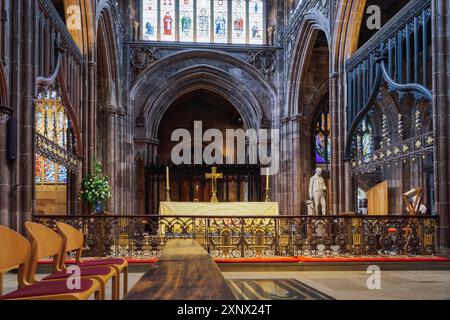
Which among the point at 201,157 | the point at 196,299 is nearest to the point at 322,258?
the point at 196,299

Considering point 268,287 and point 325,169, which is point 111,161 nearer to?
point 325,169

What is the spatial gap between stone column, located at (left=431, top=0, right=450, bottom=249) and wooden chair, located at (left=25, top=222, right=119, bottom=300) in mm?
7071

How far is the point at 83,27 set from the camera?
15109 millimetres

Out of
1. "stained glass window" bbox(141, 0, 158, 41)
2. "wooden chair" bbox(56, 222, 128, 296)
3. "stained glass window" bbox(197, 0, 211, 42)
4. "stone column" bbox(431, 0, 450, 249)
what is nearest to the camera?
"wooden chair" bbox(56, 222, 128, 296)

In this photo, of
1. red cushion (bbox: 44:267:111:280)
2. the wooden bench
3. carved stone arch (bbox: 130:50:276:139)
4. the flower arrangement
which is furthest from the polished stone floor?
carved stone arch (bbox: 130:50:276:139)

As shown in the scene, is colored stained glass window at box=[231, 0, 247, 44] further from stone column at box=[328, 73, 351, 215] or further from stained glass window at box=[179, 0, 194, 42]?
stone column at box=[328, 73, 351, 215]

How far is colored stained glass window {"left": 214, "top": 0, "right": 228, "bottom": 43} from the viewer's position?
23766 mm

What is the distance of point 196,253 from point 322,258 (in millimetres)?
5797

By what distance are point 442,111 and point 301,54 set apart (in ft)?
35.5

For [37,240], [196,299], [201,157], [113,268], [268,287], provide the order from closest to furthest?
1. [196,299]
2. [268,287]
3. [37,240]
4. [113,268]
5. [201,157]

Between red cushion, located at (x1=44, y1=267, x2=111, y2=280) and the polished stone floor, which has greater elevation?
red cushion, located at (x1=44, y1=267, x2=111, y2=280)

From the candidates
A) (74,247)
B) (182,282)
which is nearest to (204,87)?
(74,247)

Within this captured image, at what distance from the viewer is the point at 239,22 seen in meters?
24.0

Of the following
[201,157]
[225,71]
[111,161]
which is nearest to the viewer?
[111,161]
